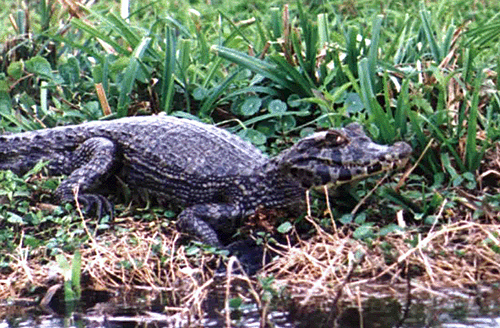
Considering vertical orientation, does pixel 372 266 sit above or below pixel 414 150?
below

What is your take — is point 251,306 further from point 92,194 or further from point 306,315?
point 92,194

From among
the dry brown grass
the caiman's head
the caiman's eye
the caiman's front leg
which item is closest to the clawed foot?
the dry brown grass

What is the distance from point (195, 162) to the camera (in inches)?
242

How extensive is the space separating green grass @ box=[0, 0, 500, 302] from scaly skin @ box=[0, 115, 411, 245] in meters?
0.24

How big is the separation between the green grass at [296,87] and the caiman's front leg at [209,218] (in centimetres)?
47

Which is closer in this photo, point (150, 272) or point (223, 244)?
point (150, 272)

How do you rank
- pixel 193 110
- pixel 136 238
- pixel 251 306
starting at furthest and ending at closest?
pixel 193 110
pixel 136 238
pixel 251 306

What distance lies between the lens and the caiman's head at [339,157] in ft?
18.2

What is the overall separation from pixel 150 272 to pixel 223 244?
57 centimetres

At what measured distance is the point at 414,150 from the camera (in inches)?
238

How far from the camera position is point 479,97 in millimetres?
6438

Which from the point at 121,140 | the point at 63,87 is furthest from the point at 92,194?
the point at 63,87

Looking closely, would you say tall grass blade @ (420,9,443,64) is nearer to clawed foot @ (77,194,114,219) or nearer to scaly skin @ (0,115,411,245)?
scaly skin @ (0,115,411,245)

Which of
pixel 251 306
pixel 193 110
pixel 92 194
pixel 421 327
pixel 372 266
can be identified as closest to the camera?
pixel 421 327
